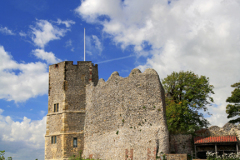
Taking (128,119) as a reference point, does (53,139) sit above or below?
below

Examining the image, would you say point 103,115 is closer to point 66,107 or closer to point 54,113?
point 66,107

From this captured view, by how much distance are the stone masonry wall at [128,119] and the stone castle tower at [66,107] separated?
1.28m

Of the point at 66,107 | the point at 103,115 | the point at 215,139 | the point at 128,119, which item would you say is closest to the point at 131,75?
→ the point at 128,119

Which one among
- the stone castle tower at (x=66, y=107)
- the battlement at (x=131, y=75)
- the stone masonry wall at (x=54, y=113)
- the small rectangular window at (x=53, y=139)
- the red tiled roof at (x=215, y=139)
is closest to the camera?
the red tiled roof at (x=215, y=139)

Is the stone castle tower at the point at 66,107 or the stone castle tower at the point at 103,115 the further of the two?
the stone castle tower at the point at 66,107

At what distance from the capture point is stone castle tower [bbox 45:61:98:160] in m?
29.2

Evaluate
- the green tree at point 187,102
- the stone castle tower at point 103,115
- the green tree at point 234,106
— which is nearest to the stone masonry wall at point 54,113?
the stone castle tower at point 103,115

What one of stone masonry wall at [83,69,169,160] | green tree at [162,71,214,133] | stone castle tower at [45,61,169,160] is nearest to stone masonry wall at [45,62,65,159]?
stone castle tower at [45,61,169,160]

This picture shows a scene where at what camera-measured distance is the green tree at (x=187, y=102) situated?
115 feet

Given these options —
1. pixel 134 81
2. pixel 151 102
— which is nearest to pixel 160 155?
pixel 151 102

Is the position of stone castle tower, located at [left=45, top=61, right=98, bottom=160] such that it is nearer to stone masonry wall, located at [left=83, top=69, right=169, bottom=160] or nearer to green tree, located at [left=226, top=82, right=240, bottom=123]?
stone masonry wall, located at [left=83, top=69, right=169, bottom=160]

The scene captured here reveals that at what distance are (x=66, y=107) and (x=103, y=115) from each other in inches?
184

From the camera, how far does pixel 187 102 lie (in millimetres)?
35281

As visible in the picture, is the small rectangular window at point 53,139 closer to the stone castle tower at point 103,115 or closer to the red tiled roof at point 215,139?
the stone castle tower at point 103,115
